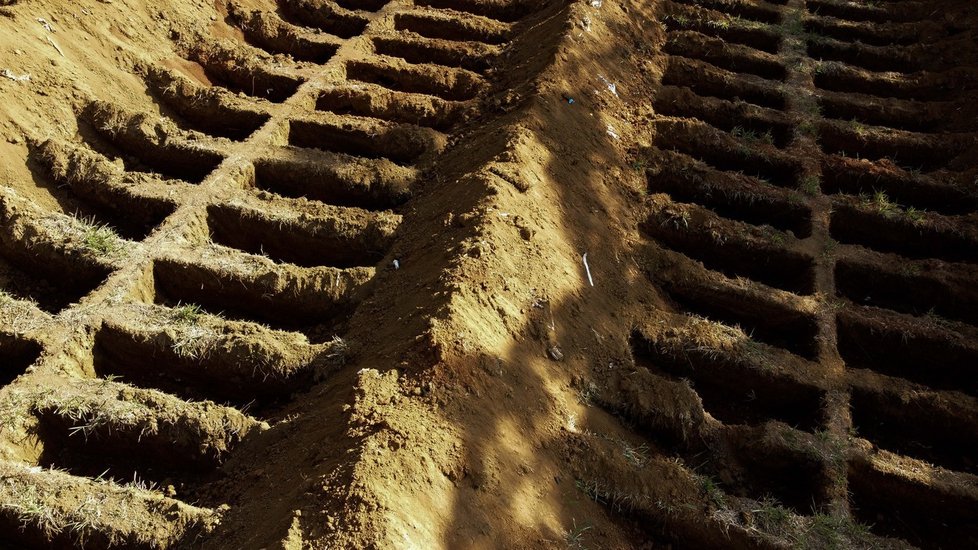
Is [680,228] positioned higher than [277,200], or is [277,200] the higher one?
[680,228]

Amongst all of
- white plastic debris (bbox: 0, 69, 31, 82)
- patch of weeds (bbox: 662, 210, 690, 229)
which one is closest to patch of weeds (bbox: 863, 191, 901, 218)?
patch of weeds (bbox: 662, 210, 690, 229)

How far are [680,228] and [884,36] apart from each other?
157 inches

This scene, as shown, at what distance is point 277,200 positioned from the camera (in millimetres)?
4594

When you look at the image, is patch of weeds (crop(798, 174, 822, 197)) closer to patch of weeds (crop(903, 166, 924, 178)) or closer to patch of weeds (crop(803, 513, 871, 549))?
patch of weeds (crop(903, 166, 924, 178))

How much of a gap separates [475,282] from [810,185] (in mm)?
3034

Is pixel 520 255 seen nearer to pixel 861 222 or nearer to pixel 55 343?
pixel 55 343

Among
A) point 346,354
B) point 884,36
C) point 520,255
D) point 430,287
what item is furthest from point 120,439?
point 884,36

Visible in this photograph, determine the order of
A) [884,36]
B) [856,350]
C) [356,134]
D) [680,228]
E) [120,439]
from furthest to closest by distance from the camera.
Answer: [884,36] → [356,134] → [680,228] → [856,350] → [120,439]

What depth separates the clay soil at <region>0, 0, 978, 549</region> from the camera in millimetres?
3055

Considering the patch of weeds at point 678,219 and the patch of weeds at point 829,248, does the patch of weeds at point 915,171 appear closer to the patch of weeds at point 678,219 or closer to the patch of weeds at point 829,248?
the patch of weeds at point 829,248

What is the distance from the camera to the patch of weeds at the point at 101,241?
4.09 m

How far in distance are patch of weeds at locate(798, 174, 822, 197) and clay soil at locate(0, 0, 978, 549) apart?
25 millimetres

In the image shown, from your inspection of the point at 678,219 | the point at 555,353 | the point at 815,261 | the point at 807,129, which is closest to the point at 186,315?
the point at 555,353

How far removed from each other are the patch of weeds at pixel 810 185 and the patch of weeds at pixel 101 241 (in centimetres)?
468
